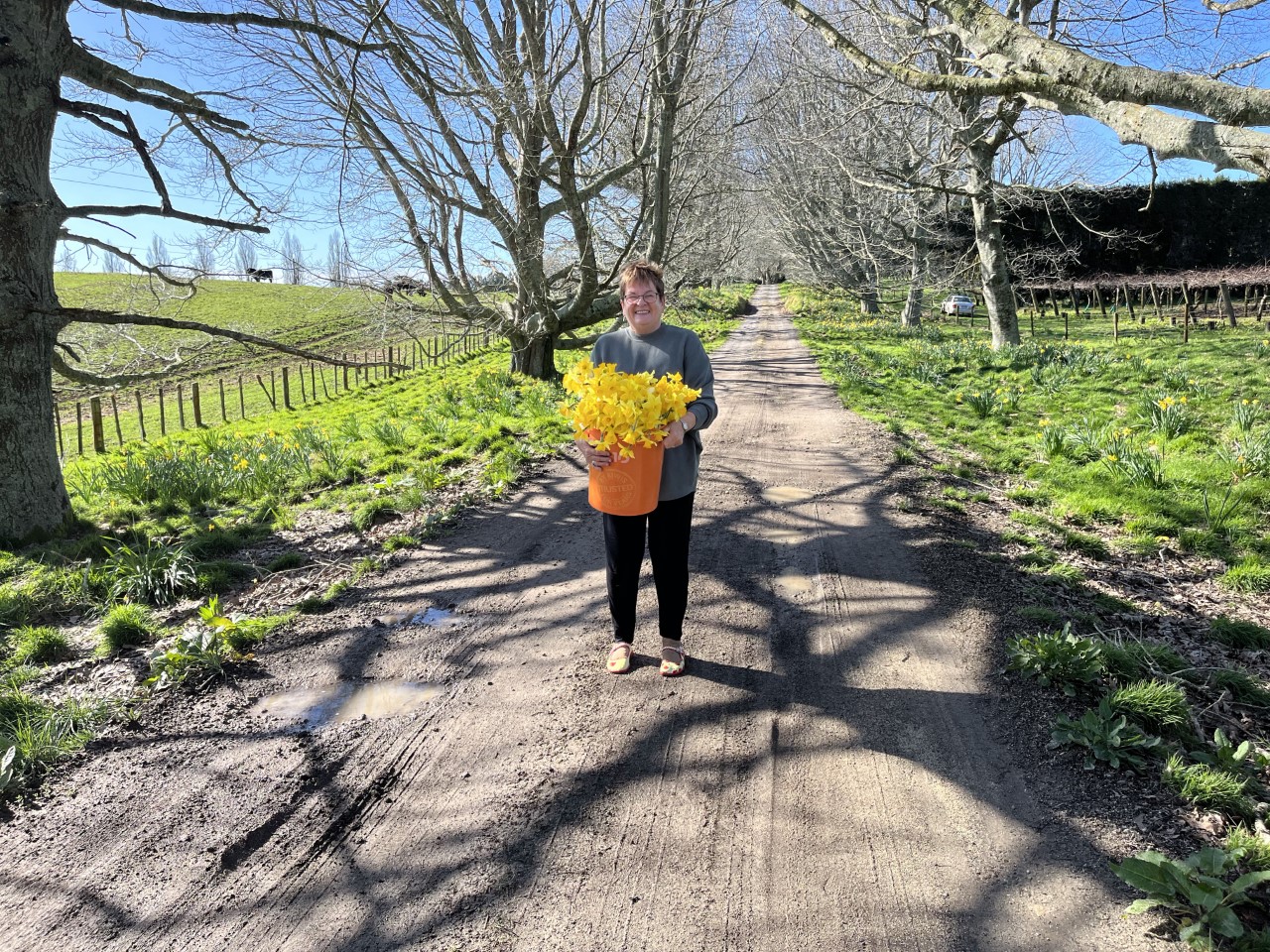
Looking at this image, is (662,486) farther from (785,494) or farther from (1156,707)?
(785,494)

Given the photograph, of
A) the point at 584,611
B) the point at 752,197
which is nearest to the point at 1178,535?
the point at 584,611

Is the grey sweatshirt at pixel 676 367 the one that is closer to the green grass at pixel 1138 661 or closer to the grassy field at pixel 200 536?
the green grass at pixel 1138 661

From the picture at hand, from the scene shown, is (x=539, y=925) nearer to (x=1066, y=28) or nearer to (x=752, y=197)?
(x=1066, y=28)

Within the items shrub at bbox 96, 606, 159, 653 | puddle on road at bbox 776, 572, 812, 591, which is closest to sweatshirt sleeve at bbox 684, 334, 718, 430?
puddle on road at bbox 776, 572, 812, 591

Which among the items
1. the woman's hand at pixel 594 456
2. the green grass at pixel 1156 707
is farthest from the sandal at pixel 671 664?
the green grass at pixel 1156 707

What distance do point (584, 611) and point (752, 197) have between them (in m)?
29.2

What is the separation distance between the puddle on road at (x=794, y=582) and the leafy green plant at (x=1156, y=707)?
5.06ft

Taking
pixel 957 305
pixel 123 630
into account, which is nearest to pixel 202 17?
pixel 123 630

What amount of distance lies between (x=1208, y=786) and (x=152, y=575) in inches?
207

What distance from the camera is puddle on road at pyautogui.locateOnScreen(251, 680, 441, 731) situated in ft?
9.25

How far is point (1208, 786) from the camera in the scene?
2193mm

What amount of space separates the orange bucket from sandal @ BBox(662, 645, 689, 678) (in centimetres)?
71

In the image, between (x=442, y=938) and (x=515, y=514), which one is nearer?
(x=442, y=938)

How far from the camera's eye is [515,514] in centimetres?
523
